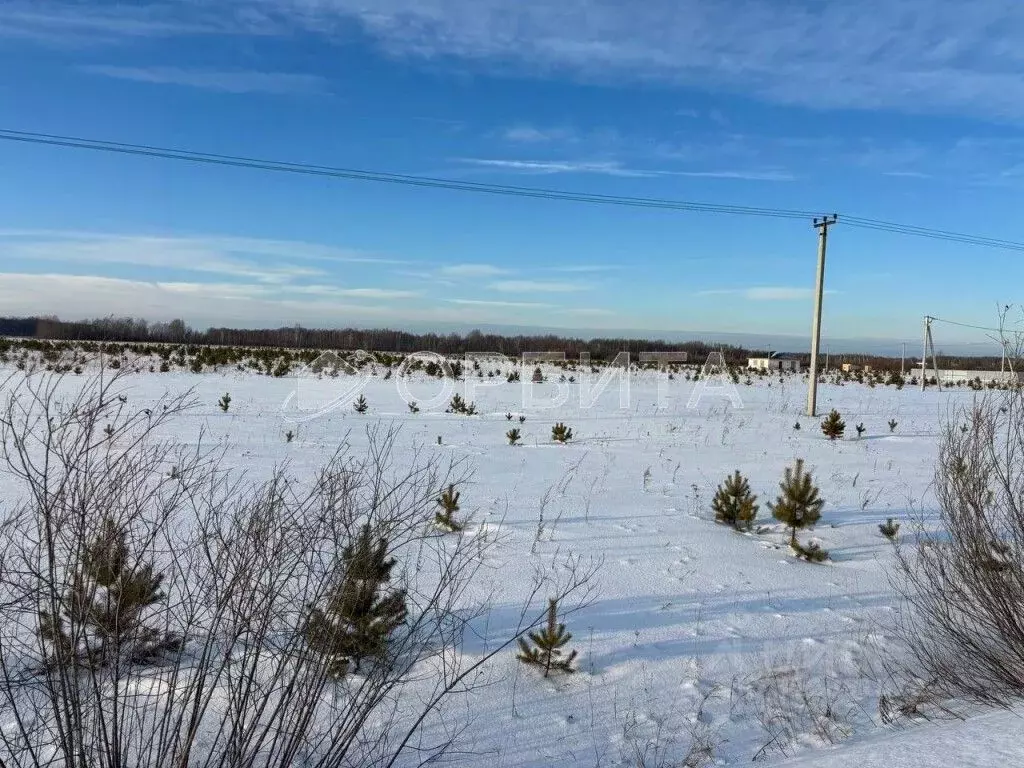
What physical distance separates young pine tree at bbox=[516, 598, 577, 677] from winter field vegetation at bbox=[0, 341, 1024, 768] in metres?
0.02

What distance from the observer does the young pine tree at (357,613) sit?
9.29 ft

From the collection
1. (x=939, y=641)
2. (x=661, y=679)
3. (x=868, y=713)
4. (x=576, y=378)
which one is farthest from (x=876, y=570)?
(x=576, y=378)

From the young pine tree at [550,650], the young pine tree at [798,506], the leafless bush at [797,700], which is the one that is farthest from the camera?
the young pine tree at [798,506]

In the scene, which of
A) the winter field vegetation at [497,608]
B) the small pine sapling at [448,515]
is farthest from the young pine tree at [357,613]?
the small pine sapling at [448,515]

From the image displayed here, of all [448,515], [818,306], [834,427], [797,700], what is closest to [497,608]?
[448,515]

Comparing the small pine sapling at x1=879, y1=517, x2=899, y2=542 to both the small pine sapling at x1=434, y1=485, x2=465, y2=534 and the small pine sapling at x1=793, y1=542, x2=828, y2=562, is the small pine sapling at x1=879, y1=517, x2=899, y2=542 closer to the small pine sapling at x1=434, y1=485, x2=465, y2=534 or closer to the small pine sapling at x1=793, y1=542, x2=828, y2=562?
the small pine sapling at x1=793, y1=542, x2=828, y2=562

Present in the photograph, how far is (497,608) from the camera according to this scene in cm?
530

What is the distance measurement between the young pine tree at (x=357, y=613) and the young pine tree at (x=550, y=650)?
91cm

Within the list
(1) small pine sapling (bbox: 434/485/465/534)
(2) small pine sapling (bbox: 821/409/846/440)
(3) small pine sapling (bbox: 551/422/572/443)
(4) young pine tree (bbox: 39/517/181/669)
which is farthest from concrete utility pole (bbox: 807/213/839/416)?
(4) young pine tree (bbox: 39/517/181/669)

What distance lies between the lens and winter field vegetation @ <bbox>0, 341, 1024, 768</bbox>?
269cm

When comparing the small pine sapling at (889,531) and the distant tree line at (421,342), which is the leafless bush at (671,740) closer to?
the small pine sapling at (889,531)

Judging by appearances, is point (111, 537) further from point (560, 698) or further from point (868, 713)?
point (868, 713)

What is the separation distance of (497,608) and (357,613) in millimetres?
1634

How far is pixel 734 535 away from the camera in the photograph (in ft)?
24.4
